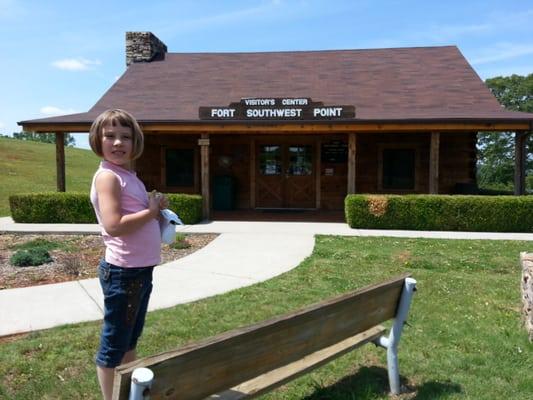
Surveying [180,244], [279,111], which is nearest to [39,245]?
[180,244]

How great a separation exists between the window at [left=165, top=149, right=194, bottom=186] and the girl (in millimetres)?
13455

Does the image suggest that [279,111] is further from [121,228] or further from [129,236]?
[121,228]

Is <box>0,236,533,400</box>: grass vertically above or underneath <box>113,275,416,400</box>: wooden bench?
underneath

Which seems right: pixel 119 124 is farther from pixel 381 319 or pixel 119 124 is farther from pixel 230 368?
pixel 381 319

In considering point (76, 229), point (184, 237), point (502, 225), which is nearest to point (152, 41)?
point (76, 229)

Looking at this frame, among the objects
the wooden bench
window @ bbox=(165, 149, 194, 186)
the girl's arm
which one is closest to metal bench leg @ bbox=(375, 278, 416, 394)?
the wooden bench

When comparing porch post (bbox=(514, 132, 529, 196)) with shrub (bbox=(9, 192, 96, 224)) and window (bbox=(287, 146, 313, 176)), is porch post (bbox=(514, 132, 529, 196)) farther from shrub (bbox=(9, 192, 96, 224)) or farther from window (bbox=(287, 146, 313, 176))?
shrub (bbox=(9, 192, 96, 224))

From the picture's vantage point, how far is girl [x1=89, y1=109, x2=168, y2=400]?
7.38 ft

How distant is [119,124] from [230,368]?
4.20ft

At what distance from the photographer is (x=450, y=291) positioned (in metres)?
5.71

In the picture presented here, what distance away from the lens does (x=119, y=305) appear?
236 centimetres

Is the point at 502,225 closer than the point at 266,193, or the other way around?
the point at 502,225

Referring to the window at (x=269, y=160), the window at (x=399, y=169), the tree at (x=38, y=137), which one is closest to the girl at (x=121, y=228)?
the window at (x=269, y=160)

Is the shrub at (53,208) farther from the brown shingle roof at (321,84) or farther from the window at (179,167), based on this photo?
the window at (179,167)
